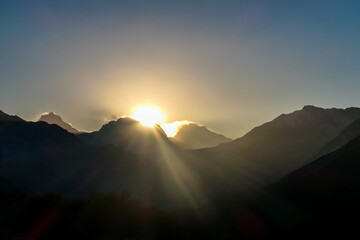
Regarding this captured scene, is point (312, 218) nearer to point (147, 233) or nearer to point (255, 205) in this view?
point (255, 205)

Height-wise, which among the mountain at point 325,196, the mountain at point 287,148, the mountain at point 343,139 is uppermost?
the mountain at point 287,148

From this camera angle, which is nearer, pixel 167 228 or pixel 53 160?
pixel 167 228

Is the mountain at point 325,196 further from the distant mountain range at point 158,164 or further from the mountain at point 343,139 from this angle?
the mountain at point 343,139

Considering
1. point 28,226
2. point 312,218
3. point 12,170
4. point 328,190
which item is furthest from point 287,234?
point 12,170

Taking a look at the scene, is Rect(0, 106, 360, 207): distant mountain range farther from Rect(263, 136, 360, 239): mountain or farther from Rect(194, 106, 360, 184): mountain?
Rect(263, 136, 360, 239): mountain

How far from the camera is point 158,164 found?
7170 inches

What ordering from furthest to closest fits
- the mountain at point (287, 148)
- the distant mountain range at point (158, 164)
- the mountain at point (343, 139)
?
the mountain at point (287, 148)
the mountain at point (343, 139)
the distant mountain range at point (158, 164)

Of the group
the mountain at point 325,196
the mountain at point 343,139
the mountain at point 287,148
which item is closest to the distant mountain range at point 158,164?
the mountain at point 287,148

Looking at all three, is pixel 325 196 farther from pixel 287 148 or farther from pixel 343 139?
pixel 287 148

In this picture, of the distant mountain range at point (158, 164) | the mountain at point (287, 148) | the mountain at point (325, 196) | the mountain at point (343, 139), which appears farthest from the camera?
the mountain at point (287, 148)

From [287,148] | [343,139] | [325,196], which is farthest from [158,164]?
[325,196]

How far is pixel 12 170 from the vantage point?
13962cm

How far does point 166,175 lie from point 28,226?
446 feet

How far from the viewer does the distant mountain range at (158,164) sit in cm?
14188
